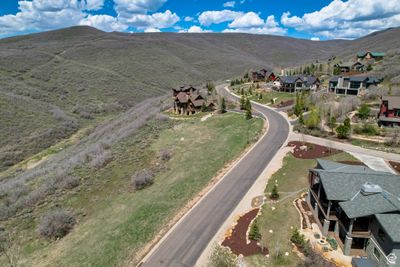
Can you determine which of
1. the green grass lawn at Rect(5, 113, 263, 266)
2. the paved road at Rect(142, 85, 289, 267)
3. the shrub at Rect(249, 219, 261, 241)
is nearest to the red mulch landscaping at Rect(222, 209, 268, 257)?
the shrub at Rect(249, 219, 261, 241)

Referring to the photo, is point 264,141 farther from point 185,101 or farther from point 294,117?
point 185,101

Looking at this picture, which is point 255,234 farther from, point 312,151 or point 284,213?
point 312,151

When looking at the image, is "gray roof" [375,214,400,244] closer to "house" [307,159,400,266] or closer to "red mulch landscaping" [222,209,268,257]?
"house" [307,159,400,266]

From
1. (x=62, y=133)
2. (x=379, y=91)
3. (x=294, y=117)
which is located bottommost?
(x=62, y=133)

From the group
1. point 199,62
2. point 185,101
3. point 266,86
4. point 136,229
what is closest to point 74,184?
point 136,229

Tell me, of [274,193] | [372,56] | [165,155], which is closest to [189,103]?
[165,155]

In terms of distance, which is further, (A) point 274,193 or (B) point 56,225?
(A) point 274,193
